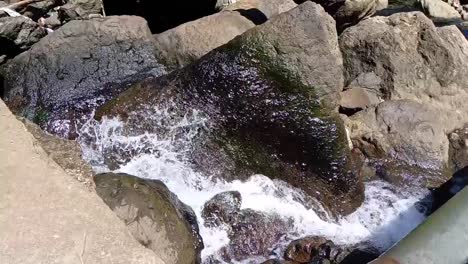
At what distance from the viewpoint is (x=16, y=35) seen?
21.8 ft

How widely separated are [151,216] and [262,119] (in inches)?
72.8

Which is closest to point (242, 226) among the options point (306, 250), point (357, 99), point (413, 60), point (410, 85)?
point (306, 250)

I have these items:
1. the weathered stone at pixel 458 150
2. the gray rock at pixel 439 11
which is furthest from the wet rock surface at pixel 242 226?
the gray rock at pixel 439 11

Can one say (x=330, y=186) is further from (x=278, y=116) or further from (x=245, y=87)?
(x=245, y=87)

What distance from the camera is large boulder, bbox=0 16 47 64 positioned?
6.55m

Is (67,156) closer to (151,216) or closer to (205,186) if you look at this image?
(151,216)

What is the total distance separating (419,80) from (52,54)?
11.9ft

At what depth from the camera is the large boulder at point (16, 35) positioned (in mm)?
6547

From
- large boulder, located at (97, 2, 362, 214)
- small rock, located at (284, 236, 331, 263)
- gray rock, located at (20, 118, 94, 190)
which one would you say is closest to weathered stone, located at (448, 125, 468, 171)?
large boulder, located at (97, 2, 362, 214)

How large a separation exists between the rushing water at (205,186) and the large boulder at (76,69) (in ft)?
1.42

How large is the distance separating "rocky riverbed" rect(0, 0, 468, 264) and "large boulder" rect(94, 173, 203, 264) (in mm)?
24

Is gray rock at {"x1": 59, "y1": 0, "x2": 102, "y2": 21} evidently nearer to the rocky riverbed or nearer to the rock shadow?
the rocky riverbed

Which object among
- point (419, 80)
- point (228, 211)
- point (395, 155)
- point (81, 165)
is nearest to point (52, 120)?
point (228, 211)

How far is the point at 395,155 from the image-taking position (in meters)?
5.98
